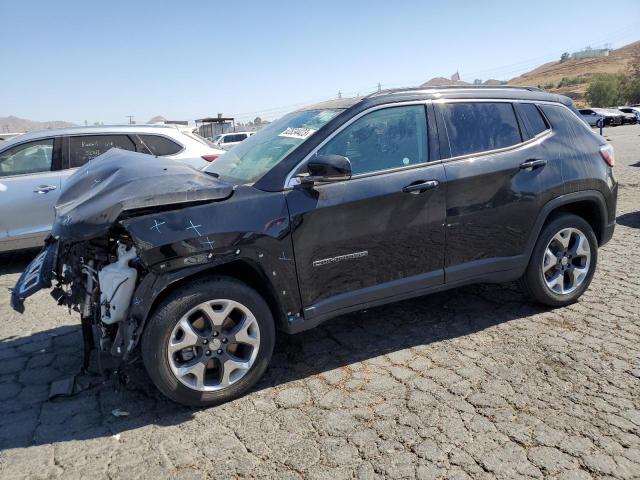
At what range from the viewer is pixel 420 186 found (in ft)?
11.4

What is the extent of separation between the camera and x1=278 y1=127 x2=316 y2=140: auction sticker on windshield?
11.3 ft

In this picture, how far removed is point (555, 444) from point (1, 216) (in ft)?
21.3

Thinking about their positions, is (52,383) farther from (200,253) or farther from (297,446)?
(297,446)

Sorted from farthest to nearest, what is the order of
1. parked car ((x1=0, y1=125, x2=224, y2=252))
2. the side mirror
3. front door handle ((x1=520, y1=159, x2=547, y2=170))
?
parked car ((x1=0, y1=125, x2=224, y2=252)) → front door handle ((x1=520, y1=159, x2=547, y2=170)) → the side mirror

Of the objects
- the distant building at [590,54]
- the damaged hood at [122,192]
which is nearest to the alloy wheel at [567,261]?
the damaged hood at [122,192]

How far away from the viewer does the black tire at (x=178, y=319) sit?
2838 millimetres

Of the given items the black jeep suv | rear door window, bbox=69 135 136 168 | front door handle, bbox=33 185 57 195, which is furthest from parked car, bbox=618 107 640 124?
front door handle, bbox=33 185 57 195

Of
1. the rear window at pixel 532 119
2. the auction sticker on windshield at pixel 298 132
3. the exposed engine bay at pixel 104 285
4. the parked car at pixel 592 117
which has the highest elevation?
the parked car at pixel 592 117

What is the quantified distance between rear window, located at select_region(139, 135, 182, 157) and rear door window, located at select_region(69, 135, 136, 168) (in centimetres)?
21

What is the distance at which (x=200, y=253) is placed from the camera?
2.91 metres

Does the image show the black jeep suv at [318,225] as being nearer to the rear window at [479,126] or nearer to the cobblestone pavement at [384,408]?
the rear window at [479,126]

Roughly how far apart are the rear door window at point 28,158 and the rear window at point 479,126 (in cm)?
523

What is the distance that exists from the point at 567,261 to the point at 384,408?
2390 millimetres

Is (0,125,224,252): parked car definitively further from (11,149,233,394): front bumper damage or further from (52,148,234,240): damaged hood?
(11,149,233,394): front bumper damage
